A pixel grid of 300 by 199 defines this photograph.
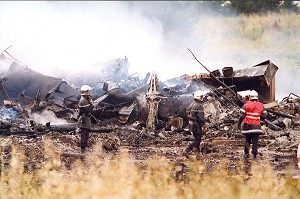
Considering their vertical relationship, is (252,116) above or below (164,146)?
above

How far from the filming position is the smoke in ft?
79.7

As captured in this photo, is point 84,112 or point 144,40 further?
point 144,40

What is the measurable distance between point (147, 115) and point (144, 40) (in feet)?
57.7

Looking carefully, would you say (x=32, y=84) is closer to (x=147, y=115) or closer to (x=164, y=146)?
Answer: (x=147, y=115)

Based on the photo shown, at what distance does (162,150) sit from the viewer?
11375mm

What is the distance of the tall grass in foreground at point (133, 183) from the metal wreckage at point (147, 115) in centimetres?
90

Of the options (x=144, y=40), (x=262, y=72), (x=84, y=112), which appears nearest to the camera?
(x=84, y=112)

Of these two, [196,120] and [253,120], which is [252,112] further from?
[196,120]

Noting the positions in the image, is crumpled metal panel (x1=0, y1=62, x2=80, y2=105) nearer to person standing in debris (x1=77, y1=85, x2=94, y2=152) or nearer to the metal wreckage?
the metal wreckage

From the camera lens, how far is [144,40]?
30.8 metres

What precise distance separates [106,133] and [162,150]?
2.29 meters

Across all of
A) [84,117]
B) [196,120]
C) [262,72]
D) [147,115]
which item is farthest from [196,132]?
[262,72]

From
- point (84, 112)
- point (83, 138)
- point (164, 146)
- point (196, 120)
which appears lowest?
point (164, 146)

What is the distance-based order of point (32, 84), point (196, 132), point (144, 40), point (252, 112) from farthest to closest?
point (144, 40) → point (32, 84) → point (196, 132) → point (252, 112)
